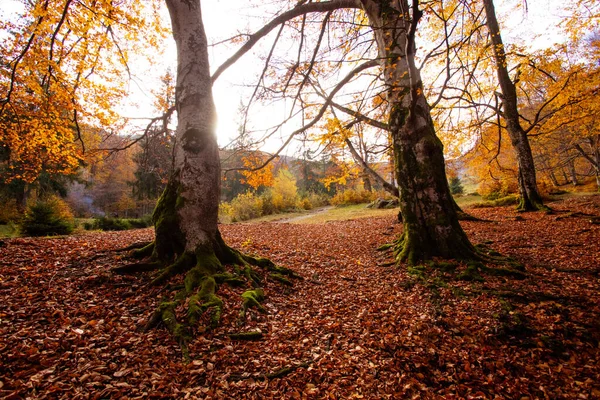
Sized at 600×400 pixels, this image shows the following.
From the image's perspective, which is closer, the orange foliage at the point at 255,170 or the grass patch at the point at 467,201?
the orange foliage at the point at 255,170

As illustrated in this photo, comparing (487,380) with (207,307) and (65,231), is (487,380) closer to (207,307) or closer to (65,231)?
(207,307)

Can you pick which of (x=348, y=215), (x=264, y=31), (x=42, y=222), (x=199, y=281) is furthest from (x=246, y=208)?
(x=199, y=281)

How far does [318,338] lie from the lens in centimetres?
287

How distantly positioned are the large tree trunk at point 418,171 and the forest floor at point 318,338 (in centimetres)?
69

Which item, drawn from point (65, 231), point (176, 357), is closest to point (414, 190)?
point (176, 357)

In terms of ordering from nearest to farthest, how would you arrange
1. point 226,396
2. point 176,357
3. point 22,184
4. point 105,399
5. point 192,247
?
point 105,399, point 226,396, point 176,357, point 192,247, point 22,184

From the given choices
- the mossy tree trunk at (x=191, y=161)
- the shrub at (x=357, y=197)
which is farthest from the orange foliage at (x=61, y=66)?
the shrub at (x=357, y=197)

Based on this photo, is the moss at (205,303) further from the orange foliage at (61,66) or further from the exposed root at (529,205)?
the exposed root at (529,205)

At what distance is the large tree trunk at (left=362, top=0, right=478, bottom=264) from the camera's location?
490 cm

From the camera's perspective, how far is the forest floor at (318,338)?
205cm

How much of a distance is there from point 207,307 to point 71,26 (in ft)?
22.0

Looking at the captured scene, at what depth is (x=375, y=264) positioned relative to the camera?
18.2ft

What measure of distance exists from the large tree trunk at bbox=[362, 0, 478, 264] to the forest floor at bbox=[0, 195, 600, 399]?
0.69m

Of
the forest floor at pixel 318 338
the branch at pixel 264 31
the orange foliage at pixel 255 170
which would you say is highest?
the branch at pixel 264 31
